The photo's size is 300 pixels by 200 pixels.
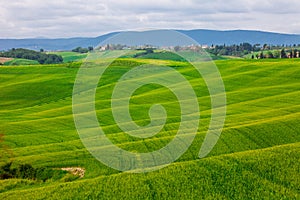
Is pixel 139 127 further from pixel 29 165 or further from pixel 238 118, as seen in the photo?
pixel 29 165

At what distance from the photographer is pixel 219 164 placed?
91.7 ft

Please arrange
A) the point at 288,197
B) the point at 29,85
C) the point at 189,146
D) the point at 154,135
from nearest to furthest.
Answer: the point at 288,197 < the point at 189,146 < the point at 154,135 < the point at 29,85

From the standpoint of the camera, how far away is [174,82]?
91.6 metres

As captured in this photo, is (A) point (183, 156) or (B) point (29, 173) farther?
(A) point (183, 156)

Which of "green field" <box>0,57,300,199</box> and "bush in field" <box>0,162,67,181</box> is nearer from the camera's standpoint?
"green field" <box>0,57,300,199</box>

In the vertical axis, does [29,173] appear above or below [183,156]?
below

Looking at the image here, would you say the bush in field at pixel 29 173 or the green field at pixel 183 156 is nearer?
the green field at pixel 183 156

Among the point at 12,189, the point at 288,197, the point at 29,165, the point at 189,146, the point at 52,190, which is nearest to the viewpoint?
the point at 288,197

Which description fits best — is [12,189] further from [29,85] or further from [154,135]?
[29,85]

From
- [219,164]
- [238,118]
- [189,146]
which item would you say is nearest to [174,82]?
[238,118]

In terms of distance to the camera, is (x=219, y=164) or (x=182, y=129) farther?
(x=182, y=129)

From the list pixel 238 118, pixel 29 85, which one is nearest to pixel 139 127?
pixel 238 118

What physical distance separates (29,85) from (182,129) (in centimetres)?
6787

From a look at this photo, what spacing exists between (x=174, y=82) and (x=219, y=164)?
64.1m
